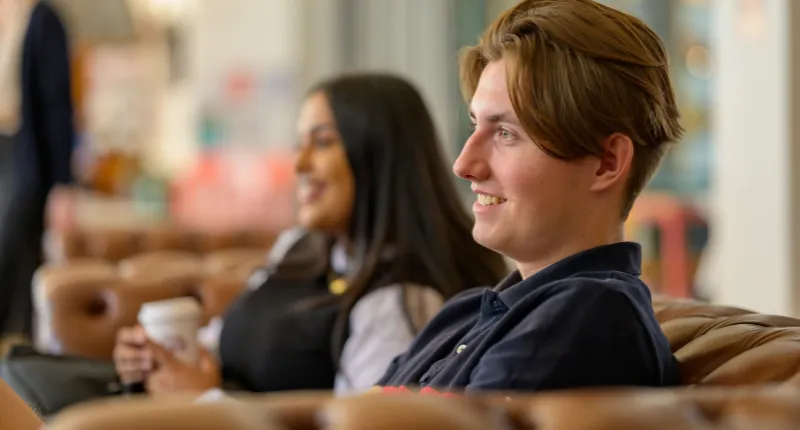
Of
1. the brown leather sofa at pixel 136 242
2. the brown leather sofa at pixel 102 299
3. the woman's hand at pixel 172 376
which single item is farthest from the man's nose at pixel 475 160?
the brown leather sofa at pixel 136 242

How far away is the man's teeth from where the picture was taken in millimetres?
1231

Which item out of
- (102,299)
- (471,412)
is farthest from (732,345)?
(102,299)

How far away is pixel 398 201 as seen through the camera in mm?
2047

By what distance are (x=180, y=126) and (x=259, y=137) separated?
1724 mm

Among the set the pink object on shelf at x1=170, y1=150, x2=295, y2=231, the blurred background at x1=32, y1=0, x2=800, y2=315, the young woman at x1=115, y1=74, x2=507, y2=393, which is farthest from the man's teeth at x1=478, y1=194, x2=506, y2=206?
the pink object on shelf at x1=170, y1=150, x2=295, y2=231

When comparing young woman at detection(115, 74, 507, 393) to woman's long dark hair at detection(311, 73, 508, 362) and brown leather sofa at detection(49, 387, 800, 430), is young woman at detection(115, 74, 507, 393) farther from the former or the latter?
brown leather sofa at detection(49, 387, 800, 430)

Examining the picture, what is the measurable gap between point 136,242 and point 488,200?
107 inches

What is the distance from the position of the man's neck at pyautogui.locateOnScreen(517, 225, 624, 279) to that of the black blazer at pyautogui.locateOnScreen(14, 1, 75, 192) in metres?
3.21

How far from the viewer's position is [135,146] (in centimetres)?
745

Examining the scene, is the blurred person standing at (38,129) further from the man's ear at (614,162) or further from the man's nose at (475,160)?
the man's ear at (614,162)

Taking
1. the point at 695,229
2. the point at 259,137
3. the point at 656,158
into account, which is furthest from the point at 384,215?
the point at 259,137

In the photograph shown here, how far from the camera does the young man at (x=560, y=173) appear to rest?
104cm

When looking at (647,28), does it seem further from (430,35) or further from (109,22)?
(109,22)

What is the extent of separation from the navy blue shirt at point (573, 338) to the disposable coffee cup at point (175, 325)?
0.71 metres
